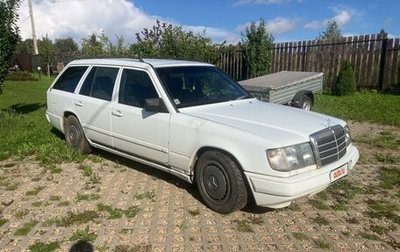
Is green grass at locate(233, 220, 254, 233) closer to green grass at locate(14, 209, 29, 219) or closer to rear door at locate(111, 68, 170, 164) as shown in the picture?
rear door at locate(111, 68, 170, 164)

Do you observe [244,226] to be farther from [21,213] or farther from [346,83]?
[346,83]

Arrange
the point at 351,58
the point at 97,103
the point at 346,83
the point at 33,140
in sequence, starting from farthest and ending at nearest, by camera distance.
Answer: the point at 351,58 → the point at 346,83 → the point at 33,140 → the point at 97,103

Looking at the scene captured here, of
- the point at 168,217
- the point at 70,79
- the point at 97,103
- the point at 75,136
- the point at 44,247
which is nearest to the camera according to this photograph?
the point at 44,247

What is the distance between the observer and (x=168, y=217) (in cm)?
414

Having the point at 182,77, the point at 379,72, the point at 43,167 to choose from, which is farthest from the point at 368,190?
the point at 379,72

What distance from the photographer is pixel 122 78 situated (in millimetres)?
5391

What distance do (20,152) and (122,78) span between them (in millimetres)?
2718

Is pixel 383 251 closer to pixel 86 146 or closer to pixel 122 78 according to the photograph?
pixel 122 78

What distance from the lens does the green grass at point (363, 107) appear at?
31.6 feet

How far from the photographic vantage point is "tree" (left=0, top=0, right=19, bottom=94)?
9055 mm

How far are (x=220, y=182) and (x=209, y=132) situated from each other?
22.3 inches

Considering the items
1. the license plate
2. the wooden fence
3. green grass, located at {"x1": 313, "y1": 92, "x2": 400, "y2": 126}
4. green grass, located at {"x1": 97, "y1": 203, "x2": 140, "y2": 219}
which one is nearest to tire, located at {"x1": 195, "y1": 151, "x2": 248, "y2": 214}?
green grass, located at {"x1": 97, "y1": 203, "x2": 140, "y2": 219}

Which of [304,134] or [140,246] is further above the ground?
[304,134]

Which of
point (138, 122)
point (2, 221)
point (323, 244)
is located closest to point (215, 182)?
point (323, 244)
